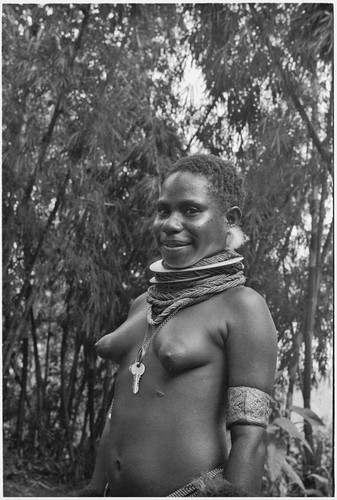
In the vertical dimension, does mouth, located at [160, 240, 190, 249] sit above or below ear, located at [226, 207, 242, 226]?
below

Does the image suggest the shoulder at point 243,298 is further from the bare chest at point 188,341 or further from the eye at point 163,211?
the eye at point 163,211

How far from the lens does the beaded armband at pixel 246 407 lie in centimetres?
149

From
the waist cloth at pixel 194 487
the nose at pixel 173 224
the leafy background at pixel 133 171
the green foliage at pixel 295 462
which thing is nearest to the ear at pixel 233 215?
the nose at pixel 173 224

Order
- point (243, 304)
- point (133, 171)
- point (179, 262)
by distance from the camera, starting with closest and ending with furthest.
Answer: point (243, 304), point (179, 262), point (133, 171)

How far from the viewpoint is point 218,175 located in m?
1.71

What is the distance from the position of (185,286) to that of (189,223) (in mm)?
148

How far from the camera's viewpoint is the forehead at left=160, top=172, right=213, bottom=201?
1669mm

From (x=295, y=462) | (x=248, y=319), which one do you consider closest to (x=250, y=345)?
(x=248, y=319)

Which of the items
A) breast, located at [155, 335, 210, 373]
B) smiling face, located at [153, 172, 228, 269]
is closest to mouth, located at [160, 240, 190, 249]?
smiling face, located at [153, 172, 228, 269]

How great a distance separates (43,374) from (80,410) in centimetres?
56

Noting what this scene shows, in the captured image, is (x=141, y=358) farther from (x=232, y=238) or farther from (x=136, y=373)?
(x=232, y=238)

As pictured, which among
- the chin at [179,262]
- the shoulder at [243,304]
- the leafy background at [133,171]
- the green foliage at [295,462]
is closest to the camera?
the shoulder at [243,304]

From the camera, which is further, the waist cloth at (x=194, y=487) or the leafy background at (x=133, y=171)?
the leafy background at (x=133, y=171)

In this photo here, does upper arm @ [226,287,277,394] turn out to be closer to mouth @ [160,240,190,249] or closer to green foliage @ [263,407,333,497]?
mouth @ [160,240,190,249]
